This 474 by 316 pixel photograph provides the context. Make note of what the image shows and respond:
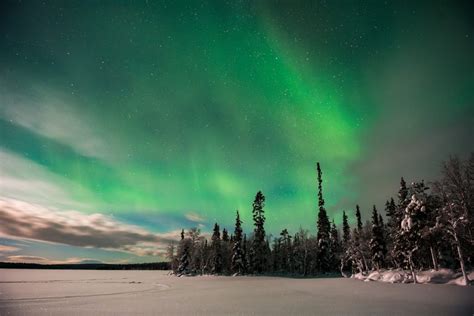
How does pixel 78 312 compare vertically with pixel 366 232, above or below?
below

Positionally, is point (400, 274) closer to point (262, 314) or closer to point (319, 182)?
point (262, 314)

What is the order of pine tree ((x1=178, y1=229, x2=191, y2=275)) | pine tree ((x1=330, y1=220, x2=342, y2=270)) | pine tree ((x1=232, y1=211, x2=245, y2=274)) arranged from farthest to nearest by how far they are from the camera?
pine tree ((x1=330, y1=220, x2=342, y2=270)) → pine tree ((x1=178, y1=229, x2=191, y2=275)) → pine tree ((x1=232, y1=211, x2=245, y2=274))

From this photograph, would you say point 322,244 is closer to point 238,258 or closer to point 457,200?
point 238,258

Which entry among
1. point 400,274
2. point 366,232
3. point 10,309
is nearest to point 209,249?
point 366,232

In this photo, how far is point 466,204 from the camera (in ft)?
103

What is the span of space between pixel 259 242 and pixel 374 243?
29009mm

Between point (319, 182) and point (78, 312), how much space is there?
3174 inches

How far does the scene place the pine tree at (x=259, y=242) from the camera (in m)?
75.1

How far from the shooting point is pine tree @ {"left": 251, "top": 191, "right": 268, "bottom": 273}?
246ft

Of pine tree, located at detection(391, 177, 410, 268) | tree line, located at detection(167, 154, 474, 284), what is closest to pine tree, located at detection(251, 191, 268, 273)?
tree line, located at detection(167, 154, 474, 284)

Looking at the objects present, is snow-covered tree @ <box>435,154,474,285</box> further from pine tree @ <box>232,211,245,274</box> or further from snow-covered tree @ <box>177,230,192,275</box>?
snow-covered tree @ <box>177,230,192,275</box>

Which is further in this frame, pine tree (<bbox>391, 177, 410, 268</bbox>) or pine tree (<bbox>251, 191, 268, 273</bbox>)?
pine tree (<bbox>251, 191, 268, 273</bbox>)

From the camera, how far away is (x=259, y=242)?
3056 inches

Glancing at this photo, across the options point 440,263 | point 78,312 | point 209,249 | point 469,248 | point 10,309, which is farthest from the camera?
point 209,249
